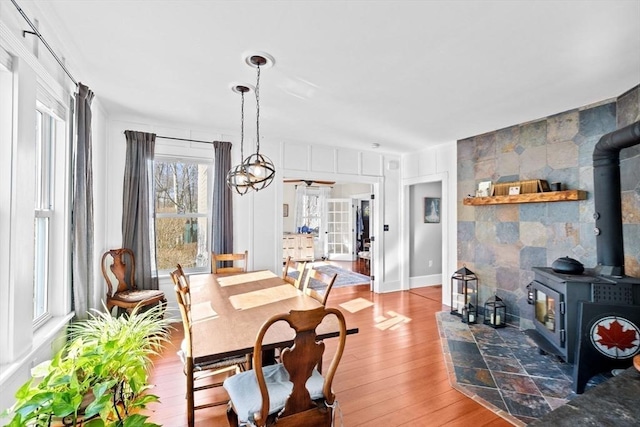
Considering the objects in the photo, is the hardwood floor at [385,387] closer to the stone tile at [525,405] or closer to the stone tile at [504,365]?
the stone tile at [525,405]

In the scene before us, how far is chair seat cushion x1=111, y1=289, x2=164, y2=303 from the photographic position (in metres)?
3.37

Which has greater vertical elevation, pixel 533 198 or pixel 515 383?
pixel 533 198

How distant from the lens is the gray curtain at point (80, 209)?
2.49 m

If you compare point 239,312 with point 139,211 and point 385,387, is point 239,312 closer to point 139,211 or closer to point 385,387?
point 385,387

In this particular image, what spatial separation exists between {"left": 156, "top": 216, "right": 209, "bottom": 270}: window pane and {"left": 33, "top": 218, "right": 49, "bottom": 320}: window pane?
1.74 meters

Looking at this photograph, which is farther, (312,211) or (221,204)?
(312,211)

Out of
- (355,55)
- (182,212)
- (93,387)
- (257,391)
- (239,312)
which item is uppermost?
(355,55)

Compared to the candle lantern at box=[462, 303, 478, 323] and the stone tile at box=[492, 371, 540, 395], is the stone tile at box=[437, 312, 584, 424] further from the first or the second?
the candle lantern at box=[462, 303, 478, 323]

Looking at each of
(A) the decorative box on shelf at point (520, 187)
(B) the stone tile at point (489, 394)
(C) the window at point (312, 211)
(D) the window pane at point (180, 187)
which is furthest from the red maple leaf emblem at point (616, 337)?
(C) the window at point (312, 211)

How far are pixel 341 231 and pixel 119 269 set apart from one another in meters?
6.80

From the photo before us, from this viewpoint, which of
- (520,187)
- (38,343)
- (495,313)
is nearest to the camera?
(38,343)

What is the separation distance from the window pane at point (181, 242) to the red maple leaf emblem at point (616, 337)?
4.36 metres

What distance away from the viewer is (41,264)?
7.73 ft

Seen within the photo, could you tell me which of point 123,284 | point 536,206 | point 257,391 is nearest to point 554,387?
point 536,206
